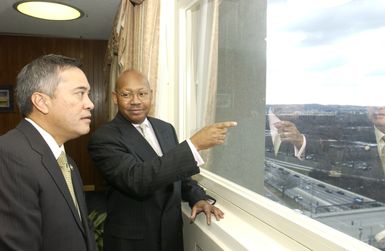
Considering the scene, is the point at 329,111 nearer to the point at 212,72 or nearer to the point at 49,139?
the point at 212,72

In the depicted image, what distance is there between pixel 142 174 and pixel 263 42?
0.85 meters

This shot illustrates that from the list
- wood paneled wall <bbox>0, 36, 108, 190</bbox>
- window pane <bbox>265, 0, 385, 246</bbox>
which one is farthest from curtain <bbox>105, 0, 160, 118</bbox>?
wood paneled wall <bbox>0, 36, 108, 190</bbox>

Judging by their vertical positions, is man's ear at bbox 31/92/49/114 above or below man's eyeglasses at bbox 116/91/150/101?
below

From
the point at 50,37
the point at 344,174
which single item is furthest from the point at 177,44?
the point at 50,37

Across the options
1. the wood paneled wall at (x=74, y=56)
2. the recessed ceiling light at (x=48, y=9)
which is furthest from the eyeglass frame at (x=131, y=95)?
the wood paneled wall at (x=74, y=56)

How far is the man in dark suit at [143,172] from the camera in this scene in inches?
49.1

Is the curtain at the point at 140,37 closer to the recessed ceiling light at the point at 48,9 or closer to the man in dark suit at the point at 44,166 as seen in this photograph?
the recessed ceiling light at the point at 48,9

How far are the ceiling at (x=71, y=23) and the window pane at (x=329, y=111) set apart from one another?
2606 millimetres

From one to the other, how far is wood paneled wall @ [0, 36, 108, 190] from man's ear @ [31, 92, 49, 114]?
4.02 meters

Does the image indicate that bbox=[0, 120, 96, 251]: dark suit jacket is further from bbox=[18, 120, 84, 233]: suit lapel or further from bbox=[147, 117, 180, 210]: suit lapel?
bbox=[147, 117, 180, 210]: suit lapel

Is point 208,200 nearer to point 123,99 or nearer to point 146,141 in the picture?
point 146,141

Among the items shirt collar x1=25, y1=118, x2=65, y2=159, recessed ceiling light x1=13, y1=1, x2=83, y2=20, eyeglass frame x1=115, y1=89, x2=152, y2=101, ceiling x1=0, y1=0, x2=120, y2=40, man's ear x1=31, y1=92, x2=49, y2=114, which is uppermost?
ceiling x1=0, y1=0, x2=120, y2=40

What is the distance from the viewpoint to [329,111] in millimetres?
1128

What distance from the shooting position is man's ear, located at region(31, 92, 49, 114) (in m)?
1.08
